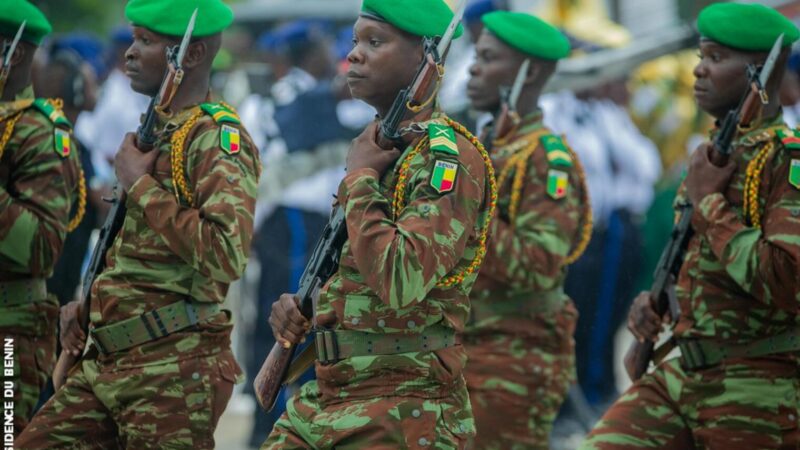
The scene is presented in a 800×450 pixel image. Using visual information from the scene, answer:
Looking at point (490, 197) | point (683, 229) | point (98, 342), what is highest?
point (490, 197)

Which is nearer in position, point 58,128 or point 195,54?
point 195,54

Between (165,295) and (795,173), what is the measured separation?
257cm

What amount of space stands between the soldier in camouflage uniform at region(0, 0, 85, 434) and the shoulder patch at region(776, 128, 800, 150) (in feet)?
10.4

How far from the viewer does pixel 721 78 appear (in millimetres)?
6496

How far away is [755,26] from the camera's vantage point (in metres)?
6.45

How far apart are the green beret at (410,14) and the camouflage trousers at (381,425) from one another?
1331 millimetres

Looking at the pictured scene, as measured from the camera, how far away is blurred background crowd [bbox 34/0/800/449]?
11219 mm

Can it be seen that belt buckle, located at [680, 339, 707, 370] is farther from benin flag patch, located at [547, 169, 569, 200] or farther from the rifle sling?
the rifle sling

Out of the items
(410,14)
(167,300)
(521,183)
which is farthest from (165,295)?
(521,183)

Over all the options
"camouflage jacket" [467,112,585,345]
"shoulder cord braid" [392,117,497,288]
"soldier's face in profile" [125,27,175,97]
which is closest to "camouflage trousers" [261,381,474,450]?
"shoulder cord braid" [392,117,497,288]

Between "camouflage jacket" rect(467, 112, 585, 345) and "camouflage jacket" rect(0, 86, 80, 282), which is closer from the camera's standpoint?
"camouflage jacket" rect(0, 86, 80, 282)

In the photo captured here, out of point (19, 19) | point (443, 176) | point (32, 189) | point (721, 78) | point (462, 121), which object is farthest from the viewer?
point (462, 121)

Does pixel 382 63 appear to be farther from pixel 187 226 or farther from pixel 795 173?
pixel 795 173

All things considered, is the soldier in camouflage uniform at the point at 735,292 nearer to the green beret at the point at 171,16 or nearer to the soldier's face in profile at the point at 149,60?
the green beret at the point at 171,16
